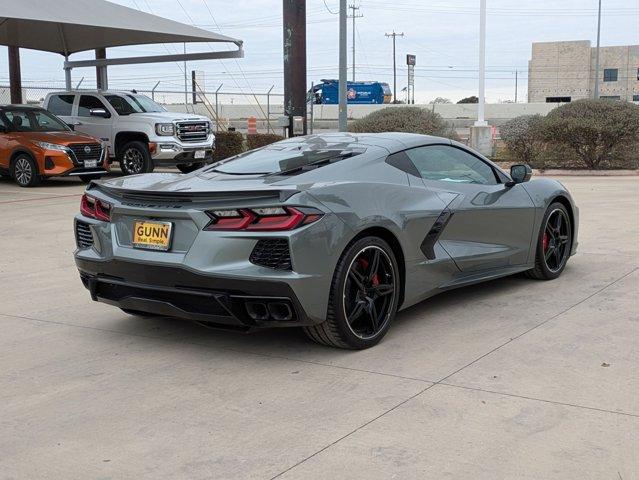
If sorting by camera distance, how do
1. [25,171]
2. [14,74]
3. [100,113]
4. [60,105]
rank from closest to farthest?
1. [25,171]
2. [100,113]
3. [60,105]
4. [14,74]

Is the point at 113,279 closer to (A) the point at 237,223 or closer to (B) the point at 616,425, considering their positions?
(A) the point at 237,223

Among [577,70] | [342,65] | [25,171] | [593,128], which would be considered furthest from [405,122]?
[577,70]

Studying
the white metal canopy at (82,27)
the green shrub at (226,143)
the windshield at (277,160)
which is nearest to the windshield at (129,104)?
the white metal canopy at (82,27)

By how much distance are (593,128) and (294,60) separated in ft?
24.9

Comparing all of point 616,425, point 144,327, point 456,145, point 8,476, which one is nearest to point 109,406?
point 8,476

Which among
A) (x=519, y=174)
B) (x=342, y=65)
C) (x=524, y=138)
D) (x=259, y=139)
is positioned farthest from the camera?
(x=259, y=139)

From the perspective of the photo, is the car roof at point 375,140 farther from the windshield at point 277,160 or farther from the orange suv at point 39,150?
the orange suv at point 39,150

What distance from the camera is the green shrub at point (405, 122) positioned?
73.0 feet

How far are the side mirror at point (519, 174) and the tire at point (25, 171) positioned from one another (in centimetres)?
1229

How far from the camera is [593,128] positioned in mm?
19062

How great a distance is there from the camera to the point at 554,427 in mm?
3727

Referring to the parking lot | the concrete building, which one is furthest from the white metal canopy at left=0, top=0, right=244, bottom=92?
the concrete building

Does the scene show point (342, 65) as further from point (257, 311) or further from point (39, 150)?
point (257, 311)

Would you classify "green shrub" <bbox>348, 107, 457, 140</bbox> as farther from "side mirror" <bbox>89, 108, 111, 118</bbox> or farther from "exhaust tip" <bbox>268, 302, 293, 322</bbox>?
"exhaust tip" <bbox>268, 302, 293, 322</bbox>
